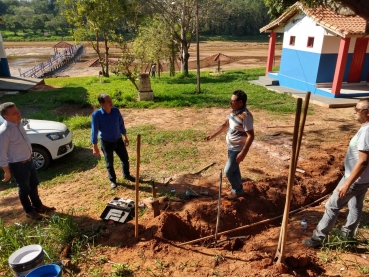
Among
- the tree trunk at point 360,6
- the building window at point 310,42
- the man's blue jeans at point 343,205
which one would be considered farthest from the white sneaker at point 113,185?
the building window at point 310,42

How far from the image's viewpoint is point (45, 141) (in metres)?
6.02

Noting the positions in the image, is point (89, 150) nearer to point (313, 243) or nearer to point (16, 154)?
point (16, 154)

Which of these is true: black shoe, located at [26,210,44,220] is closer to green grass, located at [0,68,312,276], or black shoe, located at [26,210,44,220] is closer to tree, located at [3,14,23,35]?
green grass, located at [0,68,312,276]

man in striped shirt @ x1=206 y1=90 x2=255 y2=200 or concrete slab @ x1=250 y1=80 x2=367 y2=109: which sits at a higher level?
man in striped shirt @ x1=206 y1=90 x2=255 y2=200

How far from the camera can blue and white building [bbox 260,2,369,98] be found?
39.1ft

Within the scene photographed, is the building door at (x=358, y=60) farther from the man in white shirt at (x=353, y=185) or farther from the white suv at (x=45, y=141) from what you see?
the white suv at (x=45, y=141)

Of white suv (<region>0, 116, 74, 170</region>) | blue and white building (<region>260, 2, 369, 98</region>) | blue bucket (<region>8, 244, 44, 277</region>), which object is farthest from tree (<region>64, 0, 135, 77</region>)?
blue bucket (<region>8, 244, 44, 277</region>)

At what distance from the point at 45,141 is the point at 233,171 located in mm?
4027

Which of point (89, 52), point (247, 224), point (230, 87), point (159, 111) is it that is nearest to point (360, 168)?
point (247, 224)

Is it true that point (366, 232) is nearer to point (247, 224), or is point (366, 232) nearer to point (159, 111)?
point (247, 224)

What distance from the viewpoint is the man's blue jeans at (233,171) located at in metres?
4.27

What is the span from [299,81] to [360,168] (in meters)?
12.2

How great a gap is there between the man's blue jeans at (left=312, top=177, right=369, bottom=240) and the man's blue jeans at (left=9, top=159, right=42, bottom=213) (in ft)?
13.0

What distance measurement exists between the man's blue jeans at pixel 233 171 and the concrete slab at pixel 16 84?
572 inches
